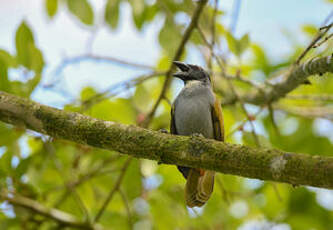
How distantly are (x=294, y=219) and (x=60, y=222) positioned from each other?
2709 mm

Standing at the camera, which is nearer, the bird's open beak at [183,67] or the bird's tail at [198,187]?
the bird's tail at [198,187]

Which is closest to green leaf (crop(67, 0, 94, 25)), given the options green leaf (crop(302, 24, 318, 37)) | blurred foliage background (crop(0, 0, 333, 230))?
blurred foliage background (crop(0, 0, 333, 230))

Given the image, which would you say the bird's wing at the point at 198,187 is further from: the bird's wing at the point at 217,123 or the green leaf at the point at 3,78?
the green leaf at the point at 3,78

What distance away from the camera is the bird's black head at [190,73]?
15.5 ft

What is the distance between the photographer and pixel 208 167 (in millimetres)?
2613

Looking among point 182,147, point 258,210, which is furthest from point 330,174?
point 258,210

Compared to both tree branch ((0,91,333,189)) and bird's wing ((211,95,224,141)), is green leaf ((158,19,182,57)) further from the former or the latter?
tree branch ((0,91,333,189))

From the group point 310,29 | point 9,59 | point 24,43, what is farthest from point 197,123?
point 310,29

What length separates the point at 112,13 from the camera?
16.4 feet

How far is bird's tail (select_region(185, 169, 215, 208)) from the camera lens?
3.70 metres

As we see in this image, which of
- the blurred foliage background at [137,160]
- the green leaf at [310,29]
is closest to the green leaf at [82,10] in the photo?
the blurred foliage background at [137,160]

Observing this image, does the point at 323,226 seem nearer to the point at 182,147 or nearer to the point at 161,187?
the point at 161,187

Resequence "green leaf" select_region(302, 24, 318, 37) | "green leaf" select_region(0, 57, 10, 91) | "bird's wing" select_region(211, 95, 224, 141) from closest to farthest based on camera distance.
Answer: "green leaf" select_region(0, 57, 10, 91) < "bird's wing" select_region(211, 95, 224, 141) < "green leaf" select_region(302, 24, 318, 37)

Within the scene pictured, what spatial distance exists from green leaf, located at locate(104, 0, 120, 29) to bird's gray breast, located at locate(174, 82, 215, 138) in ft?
4.44
